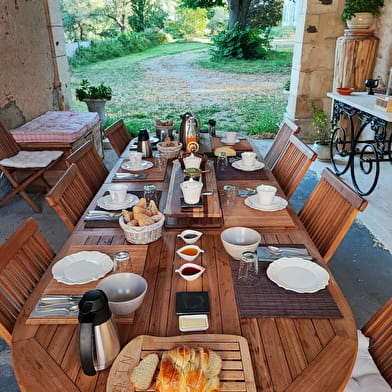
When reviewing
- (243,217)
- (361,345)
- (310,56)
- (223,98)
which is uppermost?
(310,56)

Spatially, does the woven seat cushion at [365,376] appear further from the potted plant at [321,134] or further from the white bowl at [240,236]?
the potted plant at [321,134]

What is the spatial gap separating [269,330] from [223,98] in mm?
7657

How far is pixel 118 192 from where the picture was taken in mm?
1854

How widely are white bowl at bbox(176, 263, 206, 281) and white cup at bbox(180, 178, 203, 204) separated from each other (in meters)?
0.44

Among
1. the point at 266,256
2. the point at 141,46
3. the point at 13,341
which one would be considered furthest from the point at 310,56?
the point at 141,46

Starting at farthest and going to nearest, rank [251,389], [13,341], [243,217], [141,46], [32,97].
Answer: [141,46] → [32,97] → [243,217] → [13,341] → [251,389]

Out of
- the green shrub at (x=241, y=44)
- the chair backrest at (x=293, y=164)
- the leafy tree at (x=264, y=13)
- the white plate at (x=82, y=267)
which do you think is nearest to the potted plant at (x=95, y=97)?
the chair backrest at (x=293, y=164)

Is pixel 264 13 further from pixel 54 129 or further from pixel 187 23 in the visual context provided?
pixel 54 129

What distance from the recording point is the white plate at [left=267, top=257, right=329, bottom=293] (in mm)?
1273

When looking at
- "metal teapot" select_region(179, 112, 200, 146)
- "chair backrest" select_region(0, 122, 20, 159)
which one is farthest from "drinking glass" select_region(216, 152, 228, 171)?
"chair backrest" select_region(0, 122, 20, 159)

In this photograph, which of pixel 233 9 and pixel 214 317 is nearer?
pixel 214 317

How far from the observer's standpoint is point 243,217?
1.76 meters

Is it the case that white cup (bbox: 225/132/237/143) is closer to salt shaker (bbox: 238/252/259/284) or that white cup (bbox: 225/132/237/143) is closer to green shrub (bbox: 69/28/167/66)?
salt shaker (bbox: 238/252/259/284)

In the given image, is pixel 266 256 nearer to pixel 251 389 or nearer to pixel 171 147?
pixel 251 389
